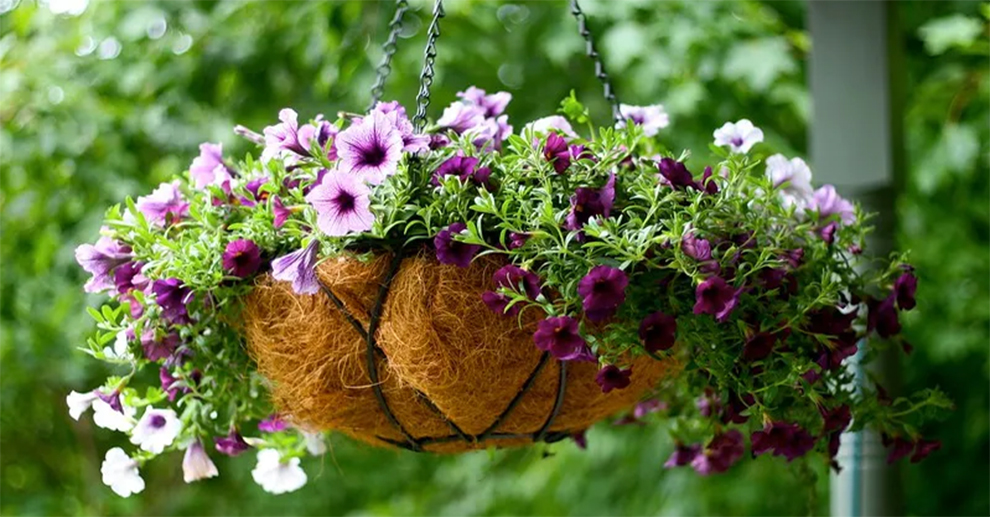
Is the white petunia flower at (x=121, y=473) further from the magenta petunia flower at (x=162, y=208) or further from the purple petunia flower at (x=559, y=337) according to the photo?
the purple petunia flower at (x=559, y=337)

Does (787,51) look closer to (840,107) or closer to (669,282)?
(840,107)

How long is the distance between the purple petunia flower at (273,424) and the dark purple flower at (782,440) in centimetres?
46

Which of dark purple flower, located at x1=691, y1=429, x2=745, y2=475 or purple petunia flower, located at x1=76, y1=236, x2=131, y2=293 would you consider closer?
purple petunia flower, located at x1=76, y1=236, x2=131, y2=293

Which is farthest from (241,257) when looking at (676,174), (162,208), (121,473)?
(676,174)

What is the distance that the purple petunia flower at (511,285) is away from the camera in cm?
86

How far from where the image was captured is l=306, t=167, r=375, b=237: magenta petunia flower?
84 centimetres

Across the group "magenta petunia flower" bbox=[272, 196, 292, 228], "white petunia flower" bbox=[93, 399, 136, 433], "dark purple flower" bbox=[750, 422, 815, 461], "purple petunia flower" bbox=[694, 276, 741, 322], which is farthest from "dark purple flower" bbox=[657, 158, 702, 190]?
"white petunia flower" bbox=[93, 399, 136, 433]

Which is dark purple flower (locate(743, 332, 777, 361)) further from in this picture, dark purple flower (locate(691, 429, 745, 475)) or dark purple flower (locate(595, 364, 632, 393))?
dark purple flower (locate(691, 429, 745, 475))

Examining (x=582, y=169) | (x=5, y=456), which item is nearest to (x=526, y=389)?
(x=582, y=169)

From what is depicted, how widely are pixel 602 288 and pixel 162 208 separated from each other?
1.50ft

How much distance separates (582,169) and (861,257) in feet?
1.21

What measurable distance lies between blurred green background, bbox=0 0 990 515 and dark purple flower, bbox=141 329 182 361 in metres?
1.19

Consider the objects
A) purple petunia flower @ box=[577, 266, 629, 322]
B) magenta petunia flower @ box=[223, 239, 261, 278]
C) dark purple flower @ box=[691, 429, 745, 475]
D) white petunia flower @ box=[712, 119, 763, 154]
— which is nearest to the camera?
purple petunia flower @ box=[577, 266, 629, 322]

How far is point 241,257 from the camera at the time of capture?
37.1 inches
